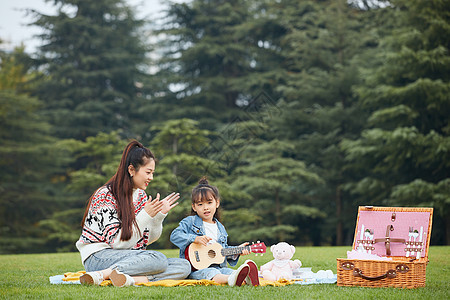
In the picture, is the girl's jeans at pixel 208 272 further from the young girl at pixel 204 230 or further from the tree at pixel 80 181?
the tree at pixel 80 181

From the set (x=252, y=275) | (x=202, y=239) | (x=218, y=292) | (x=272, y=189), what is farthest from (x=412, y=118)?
(x=218, y=292)

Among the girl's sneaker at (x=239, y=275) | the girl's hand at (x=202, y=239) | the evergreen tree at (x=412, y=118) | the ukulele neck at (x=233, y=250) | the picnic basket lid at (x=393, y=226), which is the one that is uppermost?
the evergreen tree at (x=412, y=118)

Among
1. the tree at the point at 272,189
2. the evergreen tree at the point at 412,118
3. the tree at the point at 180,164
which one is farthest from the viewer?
the tree at the point at 272,189

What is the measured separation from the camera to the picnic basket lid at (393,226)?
4.63m

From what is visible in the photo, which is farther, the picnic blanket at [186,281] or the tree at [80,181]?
the tree at [80,181]

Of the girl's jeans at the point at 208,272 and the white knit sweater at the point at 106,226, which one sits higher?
the white knit sweater at the point at 106,226

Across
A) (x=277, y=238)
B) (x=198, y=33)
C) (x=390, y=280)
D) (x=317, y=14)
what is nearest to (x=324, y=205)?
(x=277, y=238)

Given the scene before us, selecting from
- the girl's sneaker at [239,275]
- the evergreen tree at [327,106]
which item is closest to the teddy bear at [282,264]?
the girl's sneaker at [239,275]

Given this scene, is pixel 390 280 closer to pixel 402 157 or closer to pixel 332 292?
pixel 332 292

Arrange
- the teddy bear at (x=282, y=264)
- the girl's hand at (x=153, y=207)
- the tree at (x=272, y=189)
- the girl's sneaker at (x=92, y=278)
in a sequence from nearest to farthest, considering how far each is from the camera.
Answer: the girl's sneaker at (x=92, y=278) < the girl's hand at (x=153, y=207) < the teddy bear at (x=282, y=264) < the tree at (x=272, y=189)

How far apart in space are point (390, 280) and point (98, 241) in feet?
7.81

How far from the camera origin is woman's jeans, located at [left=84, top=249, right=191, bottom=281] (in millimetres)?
4305

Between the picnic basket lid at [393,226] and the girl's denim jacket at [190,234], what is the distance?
1.20m

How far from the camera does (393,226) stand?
4809 millimetres
